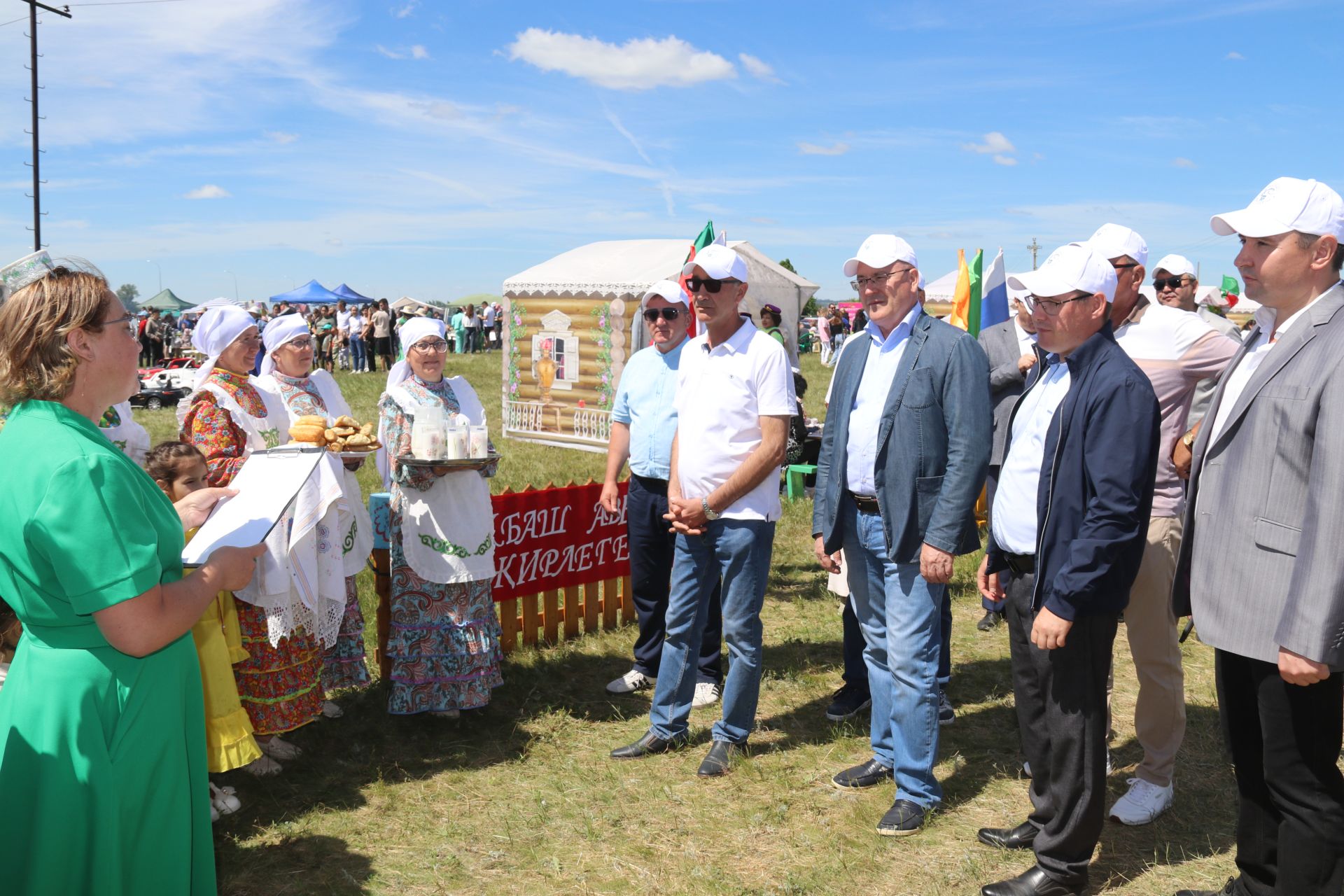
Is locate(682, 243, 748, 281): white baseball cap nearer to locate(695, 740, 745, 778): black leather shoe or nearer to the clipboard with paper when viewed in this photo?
the clipboard with paper

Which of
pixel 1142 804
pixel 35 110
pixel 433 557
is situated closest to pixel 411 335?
pixel 433 557

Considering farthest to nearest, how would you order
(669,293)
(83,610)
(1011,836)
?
(669,293)
(1011,836)
(83,610)

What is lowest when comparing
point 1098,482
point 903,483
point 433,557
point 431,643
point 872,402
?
point 431,643

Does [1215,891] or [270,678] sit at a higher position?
[270,678]

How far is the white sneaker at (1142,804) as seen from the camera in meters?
3.90

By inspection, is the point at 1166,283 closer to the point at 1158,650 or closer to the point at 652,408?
the point at 1158,650

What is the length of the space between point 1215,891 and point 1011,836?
674 mm

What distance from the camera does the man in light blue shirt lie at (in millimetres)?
5160

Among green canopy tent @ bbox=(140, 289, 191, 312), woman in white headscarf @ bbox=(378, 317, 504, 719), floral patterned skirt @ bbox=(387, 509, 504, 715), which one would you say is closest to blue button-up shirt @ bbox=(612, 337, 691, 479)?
woman in white headscarf @ bbox=(378, 317, 504, 719)

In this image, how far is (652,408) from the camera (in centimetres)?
521

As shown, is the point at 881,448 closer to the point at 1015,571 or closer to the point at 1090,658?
the point at 1015,571

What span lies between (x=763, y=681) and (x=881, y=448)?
2265 mm

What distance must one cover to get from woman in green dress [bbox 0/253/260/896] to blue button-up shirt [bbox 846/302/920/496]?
2488 mm

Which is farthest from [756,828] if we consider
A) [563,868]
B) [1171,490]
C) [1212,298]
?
[1212,298]
